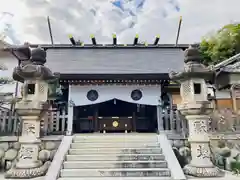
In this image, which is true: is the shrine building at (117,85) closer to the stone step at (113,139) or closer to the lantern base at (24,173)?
the stone step at (113,139)

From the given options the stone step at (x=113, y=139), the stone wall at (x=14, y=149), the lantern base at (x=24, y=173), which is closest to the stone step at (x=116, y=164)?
the lantern base at (x=24, y=173)

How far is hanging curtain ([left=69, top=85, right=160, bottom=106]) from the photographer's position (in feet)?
30.2

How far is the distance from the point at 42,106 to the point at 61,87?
4672mm

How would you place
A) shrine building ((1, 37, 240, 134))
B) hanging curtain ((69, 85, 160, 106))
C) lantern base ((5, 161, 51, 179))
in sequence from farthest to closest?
hanging curtain ((69, 85, 160, 106)), shrine building ((1, 37, 240, 134)), lantern base ((5, 161, 51, 179))

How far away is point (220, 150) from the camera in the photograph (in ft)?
19.7

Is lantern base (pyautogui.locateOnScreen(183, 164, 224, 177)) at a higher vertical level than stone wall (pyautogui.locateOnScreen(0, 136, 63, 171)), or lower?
lower

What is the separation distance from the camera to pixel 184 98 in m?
5.66

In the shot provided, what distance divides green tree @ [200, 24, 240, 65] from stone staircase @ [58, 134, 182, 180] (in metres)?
12.9

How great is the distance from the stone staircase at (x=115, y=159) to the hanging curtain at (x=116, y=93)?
285 centimetres

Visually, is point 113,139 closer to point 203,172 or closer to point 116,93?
point 203,172

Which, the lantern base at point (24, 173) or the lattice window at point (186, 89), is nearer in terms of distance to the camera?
the lantern base at point (24, 173)

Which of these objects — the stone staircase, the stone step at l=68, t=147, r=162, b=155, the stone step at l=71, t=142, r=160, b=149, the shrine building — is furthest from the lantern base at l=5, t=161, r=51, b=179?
the shrine building

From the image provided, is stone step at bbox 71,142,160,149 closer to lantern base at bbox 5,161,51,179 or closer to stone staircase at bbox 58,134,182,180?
stone staircase at bbox 58,134,182,180

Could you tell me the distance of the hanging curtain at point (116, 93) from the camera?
30.2 feet
